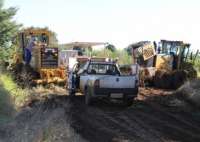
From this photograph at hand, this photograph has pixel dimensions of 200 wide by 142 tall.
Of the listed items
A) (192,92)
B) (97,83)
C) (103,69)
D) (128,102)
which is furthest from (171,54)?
(97,83)

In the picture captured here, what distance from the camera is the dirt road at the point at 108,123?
11694 millimetres

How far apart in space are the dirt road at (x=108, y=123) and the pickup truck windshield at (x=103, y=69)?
130cm

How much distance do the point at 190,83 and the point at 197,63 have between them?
505 inches

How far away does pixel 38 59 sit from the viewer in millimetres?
26984

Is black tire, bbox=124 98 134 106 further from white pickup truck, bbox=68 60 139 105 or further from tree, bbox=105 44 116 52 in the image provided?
tree, bbox=105 44 116 52

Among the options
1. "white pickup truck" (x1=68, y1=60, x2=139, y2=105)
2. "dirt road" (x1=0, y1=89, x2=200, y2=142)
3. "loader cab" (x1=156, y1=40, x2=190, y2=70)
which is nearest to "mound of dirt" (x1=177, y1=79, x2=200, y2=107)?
"dirt road" (x1=0, y1=89, x2=200, y2=142)

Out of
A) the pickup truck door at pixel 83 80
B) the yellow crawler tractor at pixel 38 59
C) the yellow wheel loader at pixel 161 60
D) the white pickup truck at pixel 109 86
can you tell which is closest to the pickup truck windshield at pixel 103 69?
the white pickup truck at pixel 109 86

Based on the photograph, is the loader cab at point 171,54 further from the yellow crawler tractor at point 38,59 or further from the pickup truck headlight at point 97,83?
the pickup truck headlight at point 97,83

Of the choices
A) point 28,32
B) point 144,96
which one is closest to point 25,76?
point 28,32

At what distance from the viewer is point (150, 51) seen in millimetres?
31250

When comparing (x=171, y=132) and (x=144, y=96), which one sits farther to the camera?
(x=144, y=96)

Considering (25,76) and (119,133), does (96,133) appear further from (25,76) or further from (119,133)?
(25,76)

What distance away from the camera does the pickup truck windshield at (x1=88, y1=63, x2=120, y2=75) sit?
20278 millimetres

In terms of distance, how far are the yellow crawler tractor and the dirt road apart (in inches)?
229
